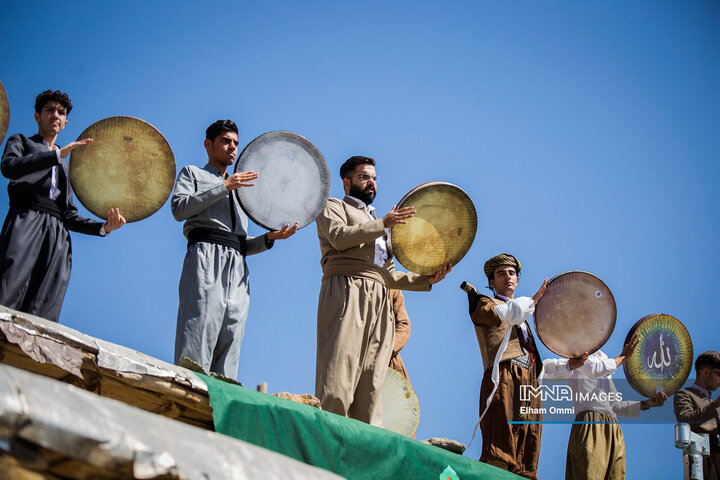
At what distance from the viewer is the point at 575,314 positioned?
7.31m

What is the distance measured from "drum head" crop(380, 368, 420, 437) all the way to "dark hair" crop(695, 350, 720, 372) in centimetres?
295

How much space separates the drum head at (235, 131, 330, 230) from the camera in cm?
563

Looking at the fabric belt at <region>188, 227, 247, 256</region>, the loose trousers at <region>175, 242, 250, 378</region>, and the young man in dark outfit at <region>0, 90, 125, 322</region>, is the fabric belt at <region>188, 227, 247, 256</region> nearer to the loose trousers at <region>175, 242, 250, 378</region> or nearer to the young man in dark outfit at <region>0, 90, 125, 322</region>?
the loose trousers at <region>175, 242, 250, 378</region>

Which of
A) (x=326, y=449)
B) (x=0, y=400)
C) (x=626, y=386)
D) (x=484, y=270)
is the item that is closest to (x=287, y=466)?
(x=0, y=400)

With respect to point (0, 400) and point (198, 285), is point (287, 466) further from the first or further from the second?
point (198, 285)

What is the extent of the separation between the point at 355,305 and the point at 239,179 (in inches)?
49.4

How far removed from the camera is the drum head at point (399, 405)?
7215mm

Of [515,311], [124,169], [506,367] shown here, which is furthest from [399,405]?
[124,169]

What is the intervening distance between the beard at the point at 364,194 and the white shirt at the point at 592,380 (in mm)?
2177

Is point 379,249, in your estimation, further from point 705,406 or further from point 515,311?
point 705,406

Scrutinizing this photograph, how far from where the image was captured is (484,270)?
23.3 ft

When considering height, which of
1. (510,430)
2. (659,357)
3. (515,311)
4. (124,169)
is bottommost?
(510,430)

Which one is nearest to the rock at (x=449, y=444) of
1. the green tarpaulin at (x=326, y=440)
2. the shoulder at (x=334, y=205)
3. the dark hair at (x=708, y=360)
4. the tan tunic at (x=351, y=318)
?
the green tarpaulin at (x=326, y=440)

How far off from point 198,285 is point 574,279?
3.73 m
